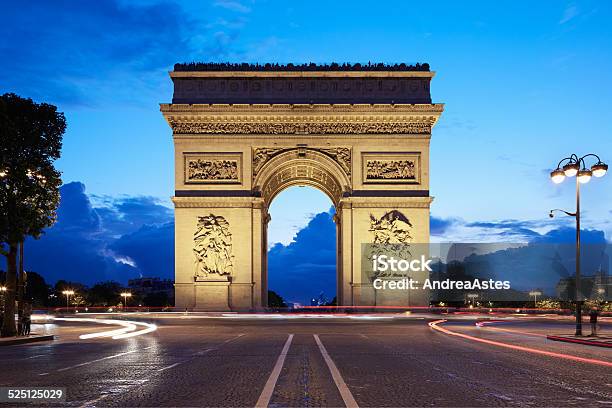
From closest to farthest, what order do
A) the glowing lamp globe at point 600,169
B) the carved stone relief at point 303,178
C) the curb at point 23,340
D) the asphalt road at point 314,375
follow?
the asphalt road at point 314,375 → the curb at point 23,340 → the glowing lamp globe at point 600,169 → the carved stone relief at point 303,178

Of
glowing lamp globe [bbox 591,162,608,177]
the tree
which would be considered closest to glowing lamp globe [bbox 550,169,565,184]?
glowing lamp globe [bbox 591,162,608,177]

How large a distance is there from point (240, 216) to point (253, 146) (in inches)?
180

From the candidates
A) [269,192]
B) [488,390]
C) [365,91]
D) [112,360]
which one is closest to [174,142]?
[269,192]

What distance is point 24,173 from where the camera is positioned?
81.2ft

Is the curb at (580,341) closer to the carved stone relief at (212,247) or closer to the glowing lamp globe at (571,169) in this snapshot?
the glowing lamp globe at (571,169)

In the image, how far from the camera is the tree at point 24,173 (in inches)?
952

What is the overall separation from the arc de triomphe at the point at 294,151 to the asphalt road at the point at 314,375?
2795 centimetres

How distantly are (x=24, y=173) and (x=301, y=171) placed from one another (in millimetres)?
28600

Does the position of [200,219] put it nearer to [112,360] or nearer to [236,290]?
[236,290]

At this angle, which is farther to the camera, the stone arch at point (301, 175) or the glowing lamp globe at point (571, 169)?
the stone arch at point (301, 175)

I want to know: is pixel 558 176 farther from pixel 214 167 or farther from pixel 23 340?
pixel 214 167

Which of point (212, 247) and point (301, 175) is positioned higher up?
point (301, 175)

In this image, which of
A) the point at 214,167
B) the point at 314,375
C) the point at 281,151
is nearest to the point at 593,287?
the point at 281,151

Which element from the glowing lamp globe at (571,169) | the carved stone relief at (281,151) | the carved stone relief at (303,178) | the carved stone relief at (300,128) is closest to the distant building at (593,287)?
the carved stone relief at (303,178)
